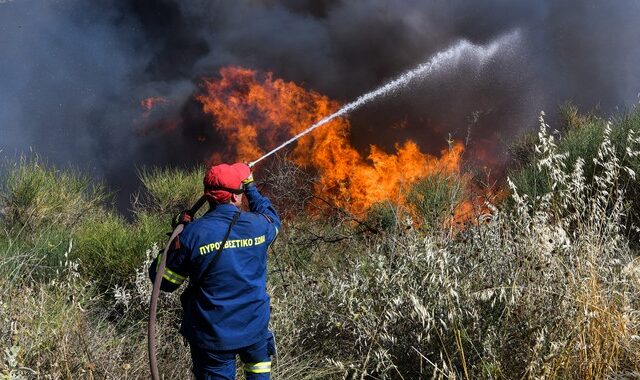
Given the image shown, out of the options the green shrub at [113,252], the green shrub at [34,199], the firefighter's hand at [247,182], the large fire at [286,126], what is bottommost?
the large fire at [286,126]

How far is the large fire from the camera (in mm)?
11602

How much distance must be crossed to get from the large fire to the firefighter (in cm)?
796

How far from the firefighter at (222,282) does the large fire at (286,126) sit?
7.96 metres

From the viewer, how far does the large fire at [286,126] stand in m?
11.6

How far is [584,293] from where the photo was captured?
10.1 feet

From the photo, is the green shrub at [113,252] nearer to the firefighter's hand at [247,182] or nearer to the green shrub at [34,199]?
the green shrub at [34,199]

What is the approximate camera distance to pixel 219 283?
2.99 meters

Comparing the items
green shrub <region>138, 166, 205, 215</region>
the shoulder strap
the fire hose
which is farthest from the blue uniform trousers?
green shrub <region>138, 166, 205, 215</region>

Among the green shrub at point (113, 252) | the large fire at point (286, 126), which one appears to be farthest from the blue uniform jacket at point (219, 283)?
the large fire at point (286, 126)

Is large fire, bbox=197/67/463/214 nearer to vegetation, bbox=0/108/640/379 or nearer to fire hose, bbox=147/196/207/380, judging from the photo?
vegetation, bbox=0/108/640/379

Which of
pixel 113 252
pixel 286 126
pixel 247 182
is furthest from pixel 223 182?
pixel 286 126

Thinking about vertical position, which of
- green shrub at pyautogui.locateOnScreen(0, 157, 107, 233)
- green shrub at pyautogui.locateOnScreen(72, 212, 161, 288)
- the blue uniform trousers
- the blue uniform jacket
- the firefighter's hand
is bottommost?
green shrub at pyautogui.locateOnScreen(0, 157, 107, 233)

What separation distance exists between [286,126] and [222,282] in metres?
10.1

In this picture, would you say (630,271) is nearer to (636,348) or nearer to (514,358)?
(636,348)
